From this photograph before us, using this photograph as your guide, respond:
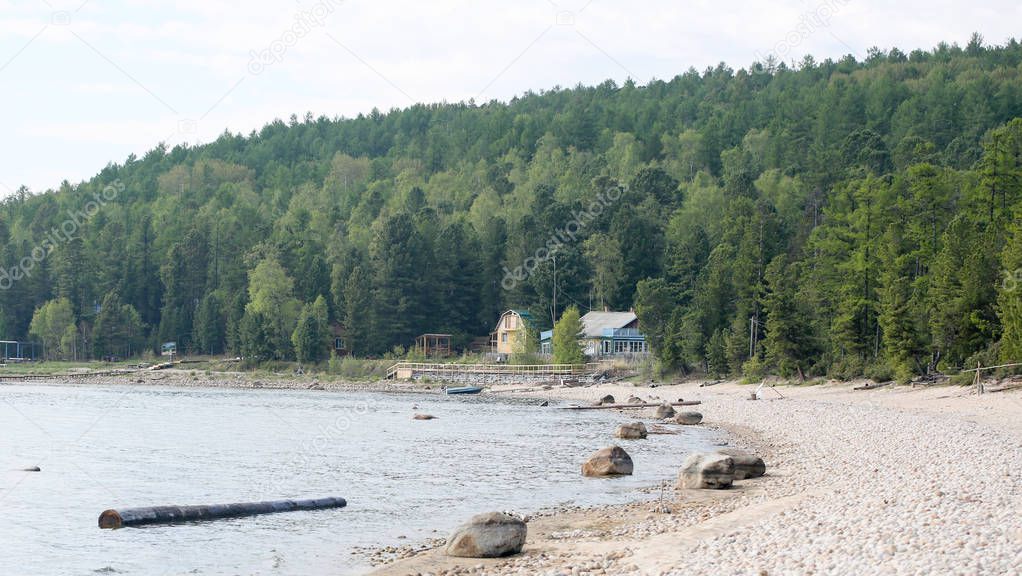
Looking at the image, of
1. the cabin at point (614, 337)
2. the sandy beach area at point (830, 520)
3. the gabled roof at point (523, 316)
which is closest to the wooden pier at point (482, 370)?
the cabin at point (614, 337)

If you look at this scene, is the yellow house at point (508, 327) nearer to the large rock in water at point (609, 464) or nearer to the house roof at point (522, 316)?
the house roof at point (522, 316)

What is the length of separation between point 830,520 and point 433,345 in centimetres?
8971

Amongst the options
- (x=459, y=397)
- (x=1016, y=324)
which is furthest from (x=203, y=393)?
(x=1016, y=324)

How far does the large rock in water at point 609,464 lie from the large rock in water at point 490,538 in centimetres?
1055

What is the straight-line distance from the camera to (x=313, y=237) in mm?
129875

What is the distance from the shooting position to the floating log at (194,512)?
1989 centimetres

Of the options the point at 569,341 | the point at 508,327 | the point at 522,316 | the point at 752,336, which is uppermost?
the point at 522,316

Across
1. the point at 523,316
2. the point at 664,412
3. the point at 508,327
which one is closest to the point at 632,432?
the point at 664,412

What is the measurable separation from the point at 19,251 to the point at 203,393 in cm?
6183

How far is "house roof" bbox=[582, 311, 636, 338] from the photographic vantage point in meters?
90.8

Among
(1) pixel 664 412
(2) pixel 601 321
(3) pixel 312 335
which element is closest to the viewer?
(1) pixel 664 412

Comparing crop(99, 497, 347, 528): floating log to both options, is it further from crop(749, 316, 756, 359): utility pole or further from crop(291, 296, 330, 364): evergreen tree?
crop(291, 296, 330, 364): evergreen tree

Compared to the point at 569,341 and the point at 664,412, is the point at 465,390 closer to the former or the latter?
the point at 569,341

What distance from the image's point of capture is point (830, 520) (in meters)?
15.0
